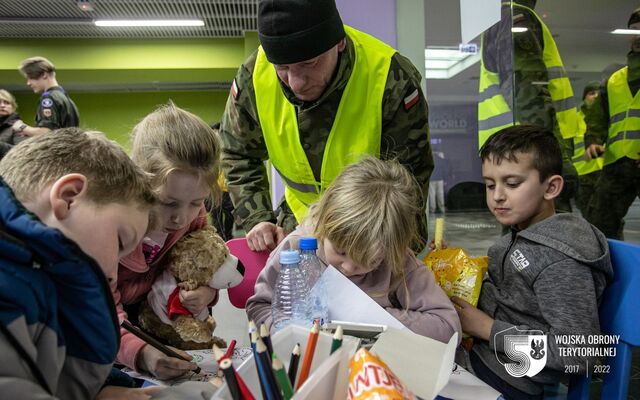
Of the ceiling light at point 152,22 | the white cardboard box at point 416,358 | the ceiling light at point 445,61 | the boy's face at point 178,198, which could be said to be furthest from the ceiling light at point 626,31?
the ceiling light at point 152,22

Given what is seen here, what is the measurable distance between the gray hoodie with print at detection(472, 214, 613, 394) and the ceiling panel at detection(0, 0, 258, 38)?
5633 millimetres

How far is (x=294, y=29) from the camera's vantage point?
1.25 metres

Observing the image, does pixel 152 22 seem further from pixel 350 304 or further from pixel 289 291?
pixel 350 304

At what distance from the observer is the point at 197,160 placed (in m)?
1.20

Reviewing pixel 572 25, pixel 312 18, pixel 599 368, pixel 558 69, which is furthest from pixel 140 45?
pixel 599 368

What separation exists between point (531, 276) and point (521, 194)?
0.27m

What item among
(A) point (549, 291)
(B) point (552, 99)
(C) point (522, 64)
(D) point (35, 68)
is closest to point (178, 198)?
(A) point (549, 291)

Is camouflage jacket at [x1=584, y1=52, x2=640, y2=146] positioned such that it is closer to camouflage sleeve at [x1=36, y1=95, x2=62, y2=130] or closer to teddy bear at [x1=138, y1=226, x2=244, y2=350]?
teddy bear at [x1=138, y1=226, x2=244, y2=350]

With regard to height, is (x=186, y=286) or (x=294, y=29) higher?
(x=294, y=29)

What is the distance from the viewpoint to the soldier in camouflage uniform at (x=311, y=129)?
147cm

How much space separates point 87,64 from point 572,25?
792cm

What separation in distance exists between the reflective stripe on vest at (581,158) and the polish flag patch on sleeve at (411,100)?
2030mm

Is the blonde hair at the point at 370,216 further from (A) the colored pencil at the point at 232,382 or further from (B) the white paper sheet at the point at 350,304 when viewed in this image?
(A) the colored pencil at the point at 232,382

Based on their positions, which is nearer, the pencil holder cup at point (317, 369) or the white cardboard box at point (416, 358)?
the pencil holder cup at point (317, 369)
